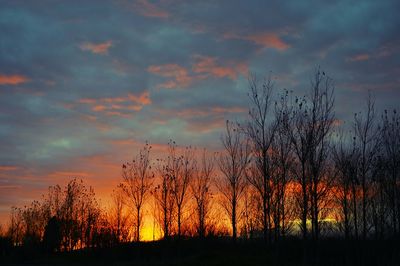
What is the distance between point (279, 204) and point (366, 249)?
626 centimetres

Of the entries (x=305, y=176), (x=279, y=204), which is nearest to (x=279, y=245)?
(x=279, y=204)

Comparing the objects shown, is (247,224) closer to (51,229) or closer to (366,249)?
(366,249)

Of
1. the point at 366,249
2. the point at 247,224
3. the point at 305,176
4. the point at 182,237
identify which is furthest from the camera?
the point at 247,224

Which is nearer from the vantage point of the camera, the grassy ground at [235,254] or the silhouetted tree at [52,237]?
the grassy ground at [235,254]

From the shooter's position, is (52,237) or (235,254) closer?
(235,254)

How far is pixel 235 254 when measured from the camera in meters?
23.5

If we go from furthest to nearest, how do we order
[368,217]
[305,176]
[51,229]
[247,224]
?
1. [51,229]
2. [247,224]
3. [368,217]
4. [305,176]

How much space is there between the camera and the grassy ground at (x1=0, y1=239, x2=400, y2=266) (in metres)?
19.6

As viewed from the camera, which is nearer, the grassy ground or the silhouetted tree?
the grassy ground

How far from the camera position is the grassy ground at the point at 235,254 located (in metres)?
19.6

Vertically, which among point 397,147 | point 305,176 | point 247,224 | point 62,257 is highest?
point 397,147

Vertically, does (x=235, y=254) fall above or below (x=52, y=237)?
below

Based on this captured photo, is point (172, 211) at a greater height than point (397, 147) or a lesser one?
lesser

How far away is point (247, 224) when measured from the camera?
Answer: 34.2 metres
